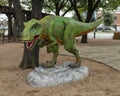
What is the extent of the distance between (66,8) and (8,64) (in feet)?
60.4

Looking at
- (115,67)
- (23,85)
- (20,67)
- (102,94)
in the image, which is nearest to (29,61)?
(20,67)

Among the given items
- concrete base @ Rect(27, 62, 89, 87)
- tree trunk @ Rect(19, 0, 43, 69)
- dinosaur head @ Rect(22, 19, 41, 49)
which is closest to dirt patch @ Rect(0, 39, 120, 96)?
concrete base @ Rect(27, 62, 89, 87)

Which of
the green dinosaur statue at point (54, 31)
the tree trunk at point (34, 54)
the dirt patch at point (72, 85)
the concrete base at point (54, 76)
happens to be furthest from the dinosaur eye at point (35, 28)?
the tree trunk at point (34, 54)

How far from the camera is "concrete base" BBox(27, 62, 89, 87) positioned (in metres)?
7.51

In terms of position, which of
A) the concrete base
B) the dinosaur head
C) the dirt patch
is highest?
the dinosaur head

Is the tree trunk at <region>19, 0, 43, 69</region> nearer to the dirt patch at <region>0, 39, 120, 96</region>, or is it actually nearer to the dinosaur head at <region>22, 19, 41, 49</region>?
the dirt patch at <region>0, 39, 120, 96</region>

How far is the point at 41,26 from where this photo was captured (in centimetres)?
774

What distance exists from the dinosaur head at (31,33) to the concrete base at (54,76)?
777 mm

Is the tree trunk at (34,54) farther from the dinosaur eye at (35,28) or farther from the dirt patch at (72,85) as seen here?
the dinosaur eye at (35,28)

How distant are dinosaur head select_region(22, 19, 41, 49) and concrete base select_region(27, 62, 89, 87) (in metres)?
0.78

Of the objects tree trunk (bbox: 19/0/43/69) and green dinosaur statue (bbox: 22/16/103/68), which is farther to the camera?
tree trunk (bbox: 19/0/43/69)

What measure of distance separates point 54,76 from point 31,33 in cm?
123

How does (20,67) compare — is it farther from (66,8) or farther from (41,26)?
(66,8)

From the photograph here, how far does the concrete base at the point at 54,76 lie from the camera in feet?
24.6
